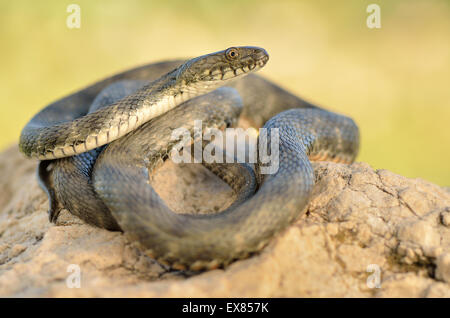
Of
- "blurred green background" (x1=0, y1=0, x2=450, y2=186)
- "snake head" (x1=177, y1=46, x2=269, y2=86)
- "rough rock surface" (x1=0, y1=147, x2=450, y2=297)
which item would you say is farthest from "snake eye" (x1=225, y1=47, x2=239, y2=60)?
"blurred green background" (x1=0, y1=0, x2=450, y2=186)

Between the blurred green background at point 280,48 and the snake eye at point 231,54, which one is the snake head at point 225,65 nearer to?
the snake eye at point 231,54

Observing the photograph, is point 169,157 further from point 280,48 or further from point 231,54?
point 280,48

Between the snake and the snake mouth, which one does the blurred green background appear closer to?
the snake

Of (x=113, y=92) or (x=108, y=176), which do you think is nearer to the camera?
(x=108, y=176)

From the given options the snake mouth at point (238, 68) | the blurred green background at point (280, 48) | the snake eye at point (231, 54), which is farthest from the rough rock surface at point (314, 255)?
the blurred green background at point (280, 48)
